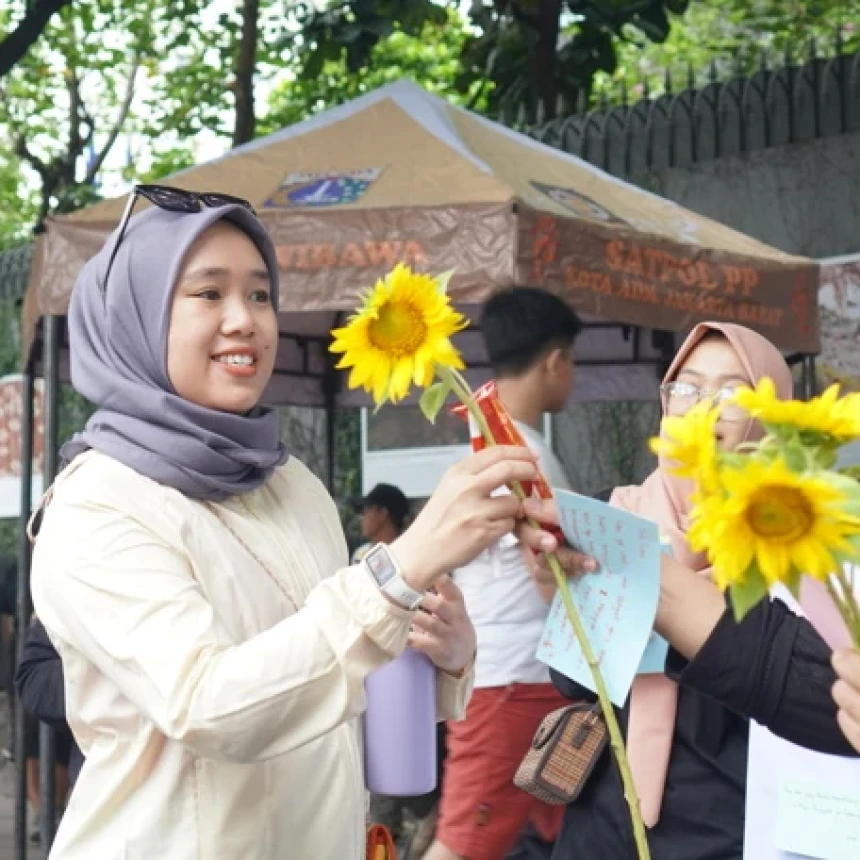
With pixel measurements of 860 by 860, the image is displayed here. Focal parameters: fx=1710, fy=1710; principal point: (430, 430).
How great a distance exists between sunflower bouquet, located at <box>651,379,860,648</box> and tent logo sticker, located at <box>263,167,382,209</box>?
400 cm

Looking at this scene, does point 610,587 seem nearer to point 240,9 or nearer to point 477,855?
point 477,855

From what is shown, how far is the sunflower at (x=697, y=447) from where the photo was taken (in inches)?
59.7

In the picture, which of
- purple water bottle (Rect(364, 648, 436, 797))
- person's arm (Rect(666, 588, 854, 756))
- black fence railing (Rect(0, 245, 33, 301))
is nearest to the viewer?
person's arm (Rect(666, 588, 854, 756))

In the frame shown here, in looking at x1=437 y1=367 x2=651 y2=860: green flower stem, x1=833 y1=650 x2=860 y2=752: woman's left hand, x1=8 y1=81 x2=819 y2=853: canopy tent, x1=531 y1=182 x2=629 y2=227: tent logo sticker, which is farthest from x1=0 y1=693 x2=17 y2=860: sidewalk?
x1=833 y1=650 x2=860 y2=752: woman's left hand

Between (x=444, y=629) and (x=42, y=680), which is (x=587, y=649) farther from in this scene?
(x=42, y=680)

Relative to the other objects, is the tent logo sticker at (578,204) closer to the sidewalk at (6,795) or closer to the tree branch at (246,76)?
the sidewalk at (6,795)

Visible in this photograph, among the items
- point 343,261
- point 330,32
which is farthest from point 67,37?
point 343,261

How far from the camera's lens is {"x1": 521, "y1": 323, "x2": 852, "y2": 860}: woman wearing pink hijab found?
2.41 m

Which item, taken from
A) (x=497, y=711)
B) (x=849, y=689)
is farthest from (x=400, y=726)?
(x=497, y=711)

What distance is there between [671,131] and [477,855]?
4.76 meters

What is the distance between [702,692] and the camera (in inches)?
97.0

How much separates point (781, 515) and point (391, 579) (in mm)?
775

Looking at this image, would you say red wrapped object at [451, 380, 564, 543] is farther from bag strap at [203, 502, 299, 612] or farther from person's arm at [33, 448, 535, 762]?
bag strap at [203, 502, 299, 612]

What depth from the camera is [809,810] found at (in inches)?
100
